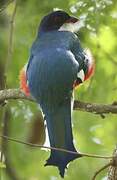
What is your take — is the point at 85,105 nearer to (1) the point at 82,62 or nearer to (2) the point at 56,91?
(2) the point at 56,91

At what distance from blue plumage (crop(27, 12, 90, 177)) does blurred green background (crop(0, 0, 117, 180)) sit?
4.02 ft

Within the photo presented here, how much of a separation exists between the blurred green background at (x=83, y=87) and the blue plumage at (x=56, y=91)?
122 centimetres

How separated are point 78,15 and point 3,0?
52 cm

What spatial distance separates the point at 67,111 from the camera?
3666 mm

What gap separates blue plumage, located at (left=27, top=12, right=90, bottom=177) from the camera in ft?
11.7

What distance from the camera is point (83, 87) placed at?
493 centimetres

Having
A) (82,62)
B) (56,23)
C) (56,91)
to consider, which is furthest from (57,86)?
(56,23)

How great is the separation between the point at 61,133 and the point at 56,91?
0.68ft

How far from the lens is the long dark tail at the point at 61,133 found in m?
3.55

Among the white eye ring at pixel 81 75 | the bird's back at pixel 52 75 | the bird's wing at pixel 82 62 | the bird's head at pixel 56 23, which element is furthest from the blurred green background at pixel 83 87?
the bird's back at pixel 52 75

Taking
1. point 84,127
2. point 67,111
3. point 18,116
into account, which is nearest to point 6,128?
point 18,116

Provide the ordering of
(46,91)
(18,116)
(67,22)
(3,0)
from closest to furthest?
1. (46,91)
2. (67,22)
3. (3,0)
4. (18,116)

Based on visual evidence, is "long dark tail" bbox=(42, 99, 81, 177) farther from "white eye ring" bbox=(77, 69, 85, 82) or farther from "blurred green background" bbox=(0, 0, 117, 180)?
"blurred green background" bbox=(0, 0, 117, 180)

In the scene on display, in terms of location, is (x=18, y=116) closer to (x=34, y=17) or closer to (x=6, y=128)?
(x=6, y=128)
